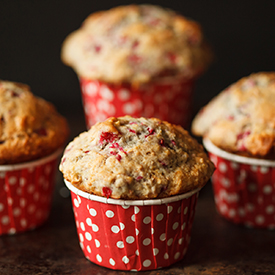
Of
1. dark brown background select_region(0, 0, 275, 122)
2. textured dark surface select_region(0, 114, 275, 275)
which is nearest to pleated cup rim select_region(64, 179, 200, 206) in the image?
textured dark surface select_region(0, 114, 275, 275)

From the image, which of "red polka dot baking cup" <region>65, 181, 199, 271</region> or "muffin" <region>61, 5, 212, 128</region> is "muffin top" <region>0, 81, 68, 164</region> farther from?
"muffin" <region>61, 5, 212, 128</region>

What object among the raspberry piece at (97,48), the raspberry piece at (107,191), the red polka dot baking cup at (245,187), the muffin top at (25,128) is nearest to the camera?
the raspberry piece at (107,191)

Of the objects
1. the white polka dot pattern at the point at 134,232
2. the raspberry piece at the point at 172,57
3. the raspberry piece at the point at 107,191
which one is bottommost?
the white polka dot pattern at the point at 134,232

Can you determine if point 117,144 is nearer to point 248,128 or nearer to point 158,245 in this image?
point 158,245

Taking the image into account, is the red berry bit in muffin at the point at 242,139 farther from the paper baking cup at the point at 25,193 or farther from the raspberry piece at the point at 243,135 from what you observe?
the paper baking cup at the point at 25,193

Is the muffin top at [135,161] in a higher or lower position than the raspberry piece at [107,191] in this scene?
higher

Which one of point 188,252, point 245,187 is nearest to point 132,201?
point 188,252

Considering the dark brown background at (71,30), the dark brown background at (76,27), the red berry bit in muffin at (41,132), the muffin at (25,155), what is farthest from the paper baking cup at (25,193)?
the dark brown background at (76,27)

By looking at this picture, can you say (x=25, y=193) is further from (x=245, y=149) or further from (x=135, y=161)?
(x=245, y=149)
